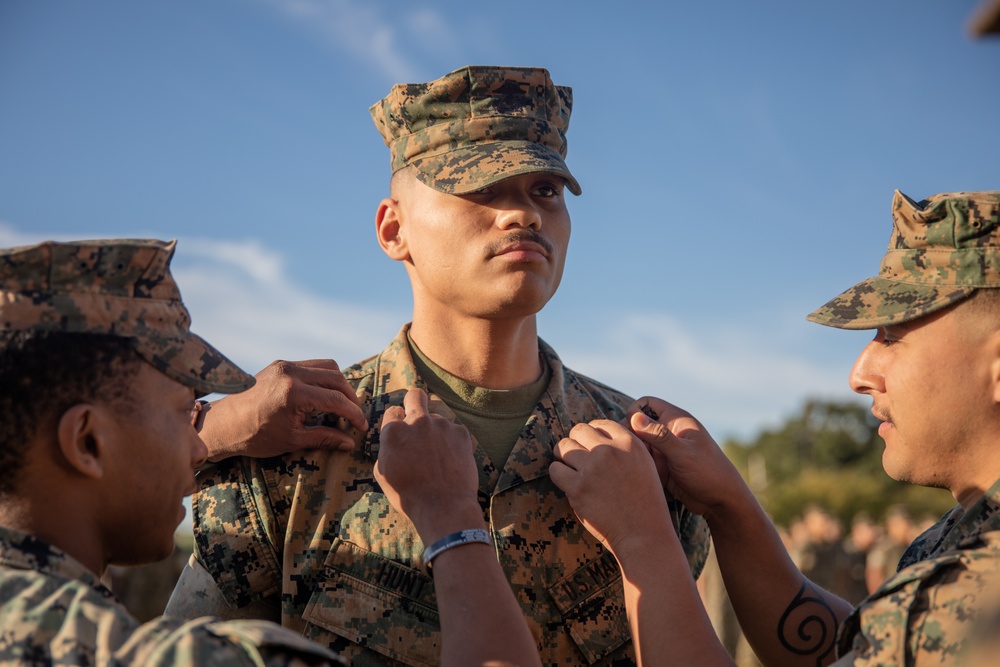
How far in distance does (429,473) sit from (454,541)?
0.93ft

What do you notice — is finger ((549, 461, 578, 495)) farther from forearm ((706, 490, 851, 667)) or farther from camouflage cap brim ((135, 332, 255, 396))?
camouflage cap brim ((135, 332, 255, 396))

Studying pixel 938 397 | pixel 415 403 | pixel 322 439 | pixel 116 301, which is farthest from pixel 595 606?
pixel 116 301

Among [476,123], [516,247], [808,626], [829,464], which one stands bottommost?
[808,626]

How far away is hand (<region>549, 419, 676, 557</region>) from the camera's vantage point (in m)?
3.40

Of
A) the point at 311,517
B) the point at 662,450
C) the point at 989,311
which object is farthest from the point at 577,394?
the point at 989,311

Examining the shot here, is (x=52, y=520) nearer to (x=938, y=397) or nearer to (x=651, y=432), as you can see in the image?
(x=651, y=432)

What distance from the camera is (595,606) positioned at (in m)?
3.61

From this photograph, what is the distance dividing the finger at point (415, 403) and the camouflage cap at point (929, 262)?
1399mm

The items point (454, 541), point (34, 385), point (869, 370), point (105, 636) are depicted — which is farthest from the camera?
point (869, 370)

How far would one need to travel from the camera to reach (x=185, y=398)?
280cm

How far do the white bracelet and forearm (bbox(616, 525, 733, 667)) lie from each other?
57cm

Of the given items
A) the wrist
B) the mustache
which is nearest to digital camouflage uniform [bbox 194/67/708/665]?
the mustache

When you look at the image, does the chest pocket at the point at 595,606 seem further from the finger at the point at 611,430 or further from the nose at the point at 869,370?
the nose at the point at 869,370

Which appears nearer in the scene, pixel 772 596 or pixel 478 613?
pixel 478 613
